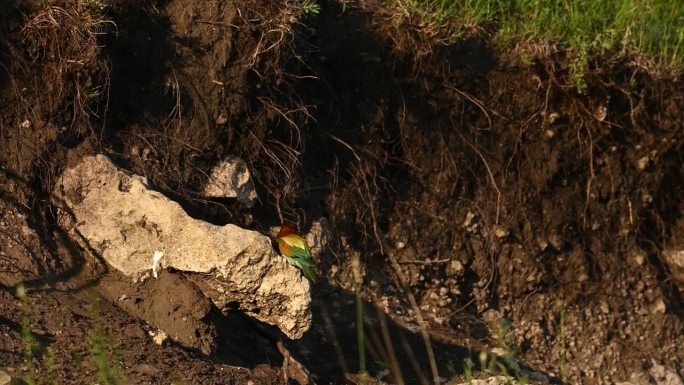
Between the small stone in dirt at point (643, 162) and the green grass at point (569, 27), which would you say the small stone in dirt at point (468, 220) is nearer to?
the green grass at point (569, 27)

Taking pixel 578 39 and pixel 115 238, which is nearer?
pixel 115 238

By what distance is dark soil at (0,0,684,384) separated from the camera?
4039mm

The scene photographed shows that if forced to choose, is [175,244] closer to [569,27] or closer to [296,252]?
[296,252]

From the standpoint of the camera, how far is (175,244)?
3.94m

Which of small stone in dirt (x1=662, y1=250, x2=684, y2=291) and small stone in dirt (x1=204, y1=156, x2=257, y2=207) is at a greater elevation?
small stone in dirt (x1=204, y1=156, x2=257, y2=207)

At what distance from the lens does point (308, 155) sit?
16.7 feet

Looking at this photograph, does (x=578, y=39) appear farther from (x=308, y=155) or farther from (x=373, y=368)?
(x=373, y=368)

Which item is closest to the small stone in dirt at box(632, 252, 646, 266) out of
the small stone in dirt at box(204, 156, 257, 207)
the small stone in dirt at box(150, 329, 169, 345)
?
the small stone in dirt at box(204, 156, 257, 207)

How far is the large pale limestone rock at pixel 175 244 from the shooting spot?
3871mm

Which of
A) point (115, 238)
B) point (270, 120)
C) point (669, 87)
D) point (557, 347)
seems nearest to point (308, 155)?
point (270, 120)

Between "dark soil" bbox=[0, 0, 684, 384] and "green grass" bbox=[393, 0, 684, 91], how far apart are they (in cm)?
10

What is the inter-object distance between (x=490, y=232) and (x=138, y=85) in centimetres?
212

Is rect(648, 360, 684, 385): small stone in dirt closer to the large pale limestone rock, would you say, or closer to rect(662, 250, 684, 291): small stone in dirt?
rect(662, 250, 684, 291): small stone in dirt

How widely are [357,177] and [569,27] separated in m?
1.44
